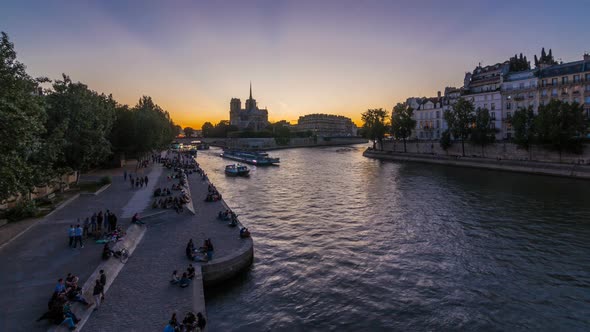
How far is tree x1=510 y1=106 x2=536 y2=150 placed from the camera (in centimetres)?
5897

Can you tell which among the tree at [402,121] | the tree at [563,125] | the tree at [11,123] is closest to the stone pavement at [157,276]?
the tree at [11,123]

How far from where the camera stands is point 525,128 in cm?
6097

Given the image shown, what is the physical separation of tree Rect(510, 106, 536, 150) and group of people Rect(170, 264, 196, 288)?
62.8 metres

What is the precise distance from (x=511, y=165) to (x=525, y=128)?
24.7 ft

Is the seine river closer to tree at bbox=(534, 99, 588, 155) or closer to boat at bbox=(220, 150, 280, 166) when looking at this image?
tree at bbox=(534, 99, 588, 155)

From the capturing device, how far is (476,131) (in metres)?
68.2

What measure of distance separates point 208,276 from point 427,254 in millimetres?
14164

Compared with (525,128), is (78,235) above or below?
below

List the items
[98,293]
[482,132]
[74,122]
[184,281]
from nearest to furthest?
[98,293] → [184,281] → [74,122] → [482,132]

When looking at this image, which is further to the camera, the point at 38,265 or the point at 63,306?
the point at 38,265

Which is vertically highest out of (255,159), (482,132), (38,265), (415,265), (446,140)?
(482,132)

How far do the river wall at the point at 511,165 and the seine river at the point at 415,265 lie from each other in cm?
1264

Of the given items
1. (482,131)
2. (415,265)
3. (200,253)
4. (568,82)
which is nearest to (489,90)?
(568,82)

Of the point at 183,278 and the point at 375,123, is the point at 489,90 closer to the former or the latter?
the point at 375,123
